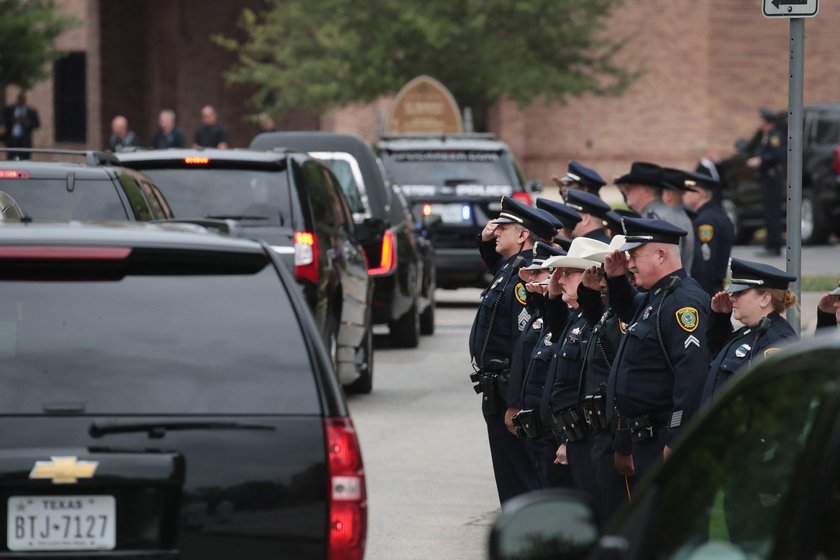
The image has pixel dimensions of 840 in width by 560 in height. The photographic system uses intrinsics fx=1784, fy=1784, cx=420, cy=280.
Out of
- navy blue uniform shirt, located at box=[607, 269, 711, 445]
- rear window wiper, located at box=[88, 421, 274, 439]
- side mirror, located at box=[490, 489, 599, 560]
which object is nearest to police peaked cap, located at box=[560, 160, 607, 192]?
navy blue uniform shirt, located at box=[607, 269, 711, 445]

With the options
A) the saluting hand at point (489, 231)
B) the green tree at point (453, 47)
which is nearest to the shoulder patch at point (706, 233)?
the saluting hand at point (489, 231)

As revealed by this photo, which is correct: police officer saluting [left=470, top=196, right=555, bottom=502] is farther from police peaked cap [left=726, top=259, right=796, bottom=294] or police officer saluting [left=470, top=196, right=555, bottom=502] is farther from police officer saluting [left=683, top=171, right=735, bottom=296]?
police officer saluting [left=683, top=171, right=735, bottom=296]

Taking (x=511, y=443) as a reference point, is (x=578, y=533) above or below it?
above

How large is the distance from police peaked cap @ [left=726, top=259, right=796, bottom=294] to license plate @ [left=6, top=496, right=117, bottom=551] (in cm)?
315

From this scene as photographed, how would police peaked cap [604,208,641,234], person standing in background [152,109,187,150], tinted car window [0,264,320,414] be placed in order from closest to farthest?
tinted car window [0,264,320,414], police peaked cap [604,208,641,234], person standing in background [152,109,187,150]

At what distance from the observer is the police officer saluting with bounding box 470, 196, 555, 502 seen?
27.9 feet

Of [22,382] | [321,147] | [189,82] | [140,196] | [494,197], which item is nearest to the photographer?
[22,382]

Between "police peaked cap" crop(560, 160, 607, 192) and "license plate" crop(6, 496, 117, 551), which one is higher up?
"police peaked cap" crop(560, 160, 607, 192)

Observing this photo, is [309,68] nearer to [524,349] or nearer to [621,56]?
[621,56]

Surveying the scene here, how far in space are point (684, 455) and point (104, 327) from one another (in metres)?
1.75

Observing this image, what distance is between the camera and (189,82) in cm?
5091

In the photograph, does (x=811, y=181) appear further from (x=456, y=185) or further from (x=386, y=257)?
(x=386, y=257)

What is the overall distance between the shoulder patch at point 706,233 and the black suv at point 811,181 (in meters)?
14.1

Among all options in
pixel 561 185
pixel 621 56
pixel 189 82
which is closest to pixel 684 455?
pixel 561 185
